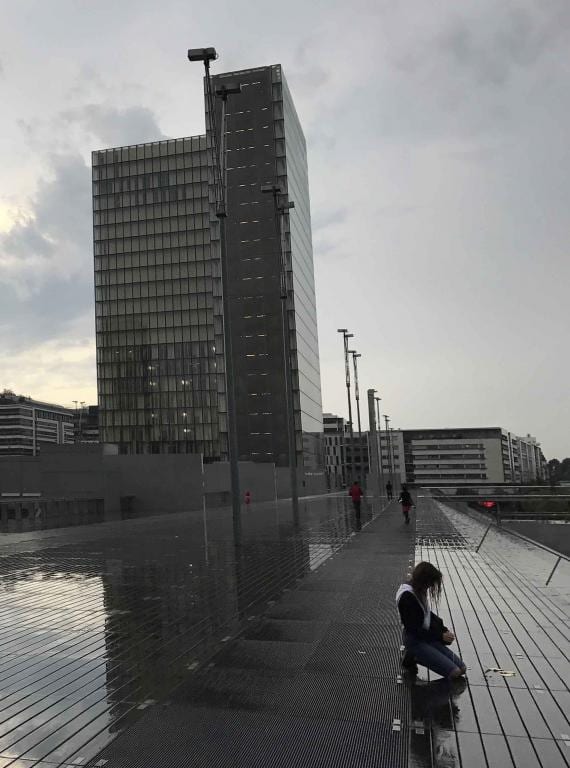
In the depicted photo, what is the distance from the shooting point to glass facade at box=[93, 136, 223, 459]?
10150 cm

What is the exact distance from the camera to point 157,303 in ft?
339

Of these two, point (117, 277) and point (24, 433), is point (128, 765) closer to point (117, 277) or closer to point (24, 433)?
point (117, 277)

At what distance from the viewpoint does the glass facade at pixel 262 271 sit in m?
96.8

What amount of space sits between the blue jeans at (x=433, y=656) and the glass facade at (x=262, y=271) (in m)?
88.9

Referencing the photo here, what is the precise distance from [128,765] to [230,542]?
13.7m

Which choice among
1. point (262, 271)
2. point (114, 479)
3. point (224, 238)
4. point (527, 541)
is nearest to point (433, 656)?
point (527, 541)

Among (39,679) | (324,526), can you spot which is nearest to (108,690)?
(39,679)

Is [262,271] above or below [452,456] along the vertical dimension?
above

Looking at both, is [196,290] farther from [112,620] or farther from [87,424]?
[87,424]

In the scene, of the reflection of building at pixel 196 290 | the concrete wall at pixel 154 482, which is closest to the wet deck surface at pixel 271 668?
the concrete wall at pixel 154 482

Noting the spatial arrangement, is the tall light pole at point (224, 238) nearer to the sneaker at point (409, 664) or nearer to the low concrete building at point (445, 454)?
the sneaker at point (409, 664)

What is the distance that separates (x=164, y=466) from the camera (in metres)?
34.9

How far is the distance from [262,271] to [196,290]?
1215 cm

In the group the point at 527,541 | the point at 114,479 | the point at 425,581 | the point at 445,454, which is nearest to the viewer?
the point at 425,581
